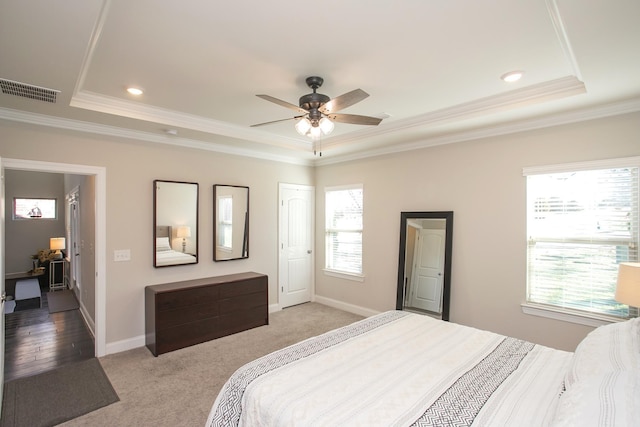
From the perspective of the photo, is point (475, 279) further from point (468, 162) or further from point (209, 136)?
point (209, 136)

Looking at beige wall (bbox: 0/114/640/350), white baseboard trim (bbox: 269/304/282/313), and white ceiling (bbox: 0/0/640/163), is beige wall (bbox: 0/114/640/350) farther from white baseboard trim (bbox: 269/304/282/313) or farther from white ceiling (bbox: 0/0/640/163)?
white baseboard trim (bbox: 269/304/282/313)

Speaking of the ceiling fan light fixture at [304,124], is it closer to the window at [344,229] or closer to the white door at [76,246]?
the window at [344,229]

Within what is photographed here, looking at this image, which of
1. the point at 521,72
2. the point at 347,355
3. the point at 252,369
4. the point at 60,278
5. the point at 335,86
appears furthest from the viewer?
the point at 60,278

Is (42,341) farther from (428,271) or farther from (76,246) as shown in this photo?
(428,271)

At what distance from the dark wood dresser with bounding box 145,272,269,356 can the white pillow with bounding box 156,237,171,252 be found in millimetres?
437

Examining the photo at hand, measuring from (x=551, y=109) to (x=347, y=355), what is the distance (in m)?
2.93

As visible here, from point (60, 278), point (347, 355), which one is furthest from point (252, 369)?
point (60, 278)

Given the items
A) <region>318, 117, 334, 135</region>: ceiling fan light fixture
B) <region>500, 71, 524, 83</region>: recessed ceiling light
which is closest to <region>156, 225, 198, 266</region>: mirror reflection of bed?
<region>318, 117, 334, 135</region>: ceiling fan light fixture

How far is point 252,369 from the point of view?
1865 mm

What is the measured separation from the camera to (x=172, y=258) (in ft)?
13.6

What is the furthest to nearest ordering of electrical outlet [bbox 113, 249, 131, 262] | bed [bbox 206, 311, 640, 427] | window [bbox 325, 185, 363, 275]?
window [bbox 325, 185, 363, 275], electrical outlet [bbox 113, 249, 131, 262], bed [bbox 206, 311, 640, 427]

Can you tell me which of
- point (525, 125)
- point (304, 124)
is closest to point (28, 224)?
point (304, 124)

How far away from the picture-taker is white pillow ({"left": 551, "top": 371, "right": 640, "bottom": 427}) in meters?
1.06

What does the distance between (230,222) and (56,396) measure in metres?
2.59
